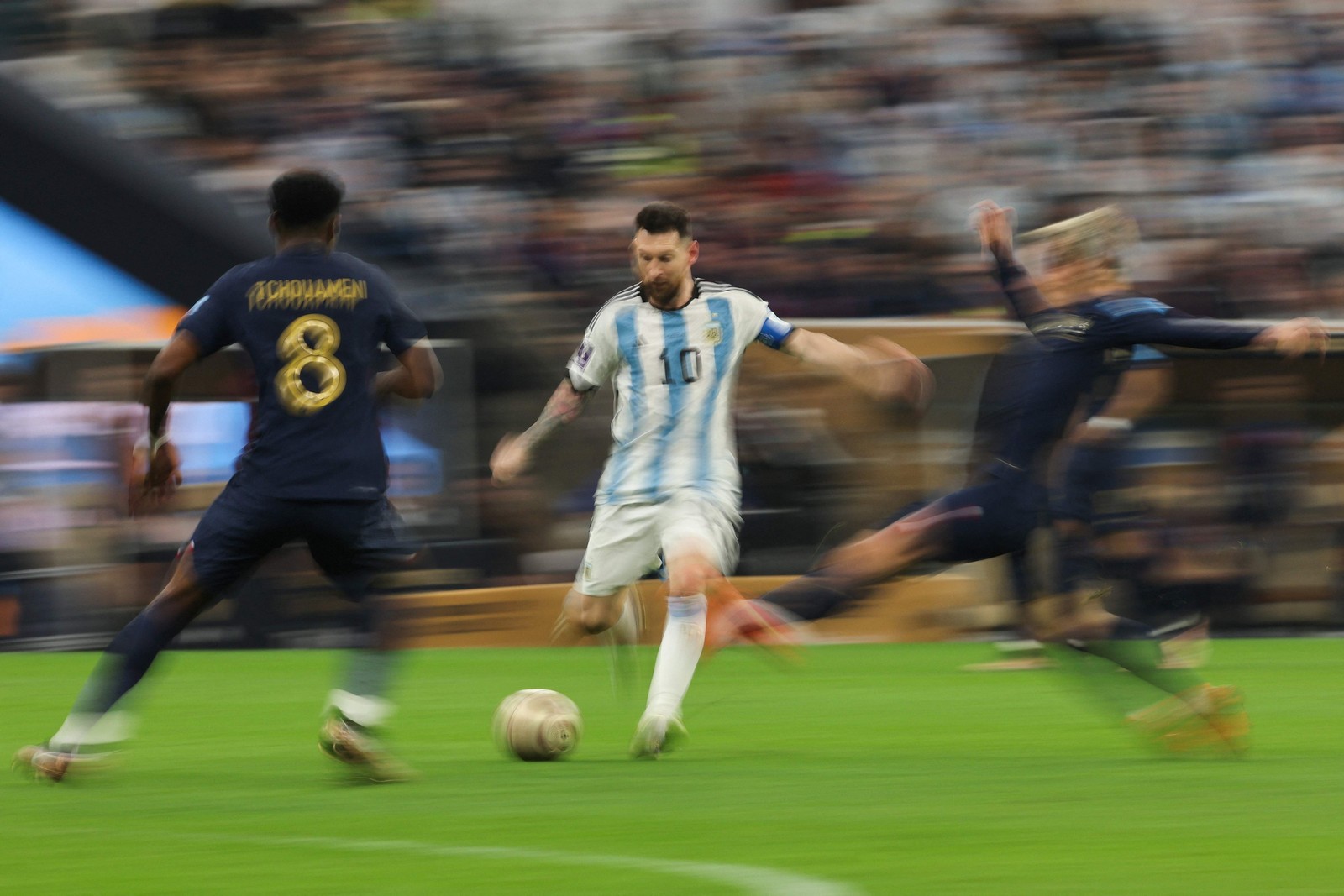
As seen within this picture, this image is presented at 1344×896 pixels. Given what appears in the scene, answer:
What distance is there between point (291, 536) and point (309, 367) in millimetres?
497

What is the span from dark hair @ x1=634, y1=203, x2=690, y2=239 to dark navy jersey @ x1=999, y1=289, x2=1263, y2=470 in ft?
4.23

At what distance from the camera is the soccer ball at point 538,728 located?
6836 mm

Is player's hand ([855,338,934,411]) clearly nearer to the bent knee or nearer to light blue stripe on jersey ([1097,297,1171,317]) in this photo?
light blue stripe on jersey ([1097,297,1171,317])

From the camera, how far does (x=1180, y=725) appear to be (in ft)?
22.3

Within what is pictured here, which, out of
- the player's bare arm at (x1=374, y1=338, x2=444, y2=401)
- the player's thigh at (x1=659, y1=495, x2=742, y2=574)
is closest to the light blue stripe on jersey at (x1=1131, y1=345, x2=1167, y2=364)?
the player's thigh at (x1=659, y1=495, x2=742, y2=574)

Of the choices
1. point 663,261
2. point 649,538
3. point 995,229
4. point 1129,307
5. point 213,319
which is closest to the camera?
point 213,319

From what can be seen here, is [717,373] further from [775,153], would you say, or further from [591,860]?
[775,153]

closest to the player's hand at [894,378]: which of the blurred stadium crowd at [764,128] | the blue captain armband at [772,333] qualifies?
the blue captain armband at [772,333]

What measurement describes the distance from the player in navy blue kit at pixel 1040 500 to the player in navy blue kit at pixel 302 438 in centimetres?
123

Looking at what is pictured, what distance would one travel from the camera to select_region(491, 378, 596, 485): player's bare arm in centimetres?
704

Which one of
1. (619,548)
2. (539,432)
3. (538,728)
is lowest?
(538,728)

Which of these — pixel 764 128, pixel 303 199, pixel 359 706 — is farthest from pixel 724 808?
pixel 764 128

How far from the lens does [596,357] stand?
708 cm

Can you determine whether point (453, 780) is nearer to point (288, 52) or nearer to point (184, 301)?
point (184, 301)
